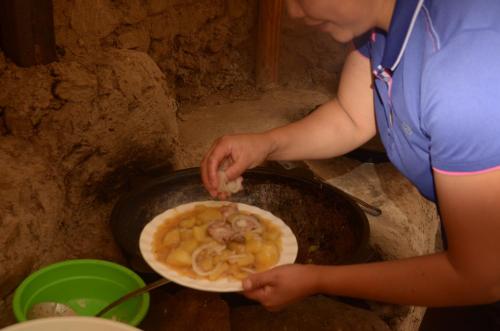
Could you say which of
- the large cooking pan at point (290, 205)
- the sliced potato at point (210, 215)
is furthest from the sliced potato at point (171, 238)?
the large cooking pan at point (290, 205)

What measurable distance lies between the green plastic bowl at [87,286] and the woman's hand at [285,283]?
553mm

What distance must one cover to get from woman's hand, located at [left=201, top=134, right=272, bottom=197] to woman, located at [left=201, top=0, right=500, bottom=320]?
0.38 meters

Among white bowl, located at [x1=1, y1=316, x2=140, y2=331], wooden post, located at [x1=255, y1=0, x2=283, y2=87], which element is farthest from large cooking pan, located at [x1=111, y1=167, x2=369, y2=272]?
wooden post, located at [x1=255, y1=0, x2=283, y2=87]

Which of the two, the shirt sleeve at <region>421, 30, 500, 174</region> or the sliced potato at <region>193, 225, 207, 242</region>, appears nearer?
the shirt sleeve at <region>421, 30, 500, 174</region>

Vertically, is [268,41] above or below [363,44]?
below

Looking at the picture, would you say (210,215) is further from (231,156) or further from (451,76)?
(451,76)

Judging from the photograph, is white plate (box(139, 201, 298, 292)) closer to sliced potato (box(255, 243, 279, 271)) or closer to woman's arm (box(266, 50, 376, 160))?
sliced potato (box(255, 243, 279, 271))

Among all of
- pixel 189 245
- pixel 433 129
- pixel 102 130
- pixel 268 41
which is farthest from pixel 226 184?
pixel 268 41

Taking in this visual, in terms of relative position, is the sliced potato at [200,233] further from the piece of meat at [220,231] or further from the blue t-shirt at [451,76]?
the blue t-shirt at [451,76]

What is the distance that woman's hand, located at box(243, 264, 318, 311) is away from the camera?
4.45 feet

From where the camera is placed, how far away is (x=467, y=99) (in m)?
0.95

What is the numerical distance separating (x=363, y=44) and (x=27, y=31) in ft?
4.08

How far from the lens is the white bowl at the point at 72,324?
1.07 m

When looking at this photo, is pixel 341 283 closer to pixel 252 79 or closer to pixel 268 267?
pixel 268 267
